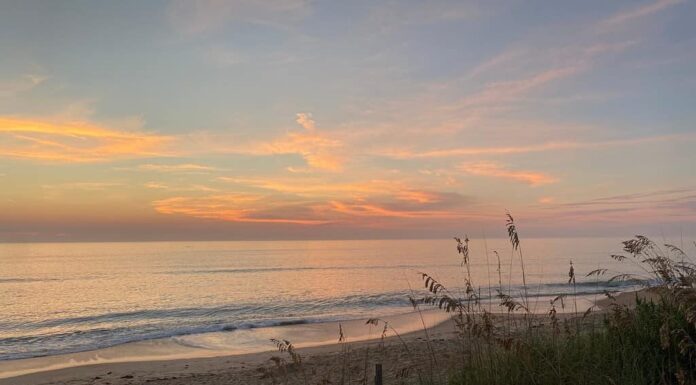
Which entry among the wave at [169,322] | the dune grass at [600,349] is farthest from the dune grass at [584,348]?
the wave at [169,322]

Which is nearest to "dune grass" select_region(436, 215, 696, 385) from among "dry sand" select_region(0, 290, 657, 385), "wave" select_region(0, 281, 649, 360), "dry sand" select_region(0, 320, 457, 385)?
"dry sand" select_region(0, 290, 657, 385)

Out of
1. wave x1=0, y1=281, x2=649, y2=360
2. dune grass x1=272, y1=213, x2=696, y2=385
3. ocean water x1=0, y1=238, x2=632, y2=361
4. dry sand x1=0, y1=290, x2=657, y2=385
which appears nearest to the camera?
dune grass x1=272, y1=213, x2=696, y2=385

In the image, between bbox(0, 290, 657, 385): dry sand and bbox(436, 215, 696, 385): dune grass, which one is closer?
bbox(436, 215, 696, 385): dune grass

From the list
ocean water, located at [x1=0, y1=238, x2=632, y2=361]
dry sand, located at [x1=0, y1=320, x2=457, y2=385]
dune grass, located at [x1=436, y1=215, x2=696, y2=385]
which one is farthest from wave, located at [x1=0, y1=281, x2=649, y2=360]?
dune grass, located at [x1=436, y1=215, x2=696, y2=385]

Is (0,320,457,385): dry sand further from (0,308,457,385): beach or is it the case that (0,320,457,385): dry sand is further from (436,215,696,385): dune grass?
(436,215,696,385): dune grass

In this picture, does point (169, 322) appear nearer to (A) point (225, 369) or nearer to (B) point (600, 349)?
(A) point (225, 369)

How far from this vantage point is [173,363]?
55.1ft

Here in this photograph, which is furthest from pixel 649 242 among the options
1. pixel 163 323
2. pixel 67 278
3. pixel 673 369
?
pixel 67 278

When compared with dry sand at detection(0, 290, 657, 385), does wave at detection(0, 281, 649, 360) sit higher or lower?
lower

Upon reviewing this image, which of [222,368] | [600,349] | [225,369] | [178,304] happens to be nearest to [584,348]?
[600,349]

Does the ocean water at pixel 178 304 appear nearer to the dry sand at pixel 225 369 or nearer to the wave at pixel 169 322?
the wave at pixel 169 322

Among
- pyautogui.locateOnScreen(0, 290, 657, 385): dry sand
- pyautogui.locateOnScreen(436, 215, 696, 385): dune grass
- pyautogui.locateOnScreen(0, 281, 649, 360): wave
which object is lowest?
pyautogui.locateOnScreen(0, 281, 649, 360): wave

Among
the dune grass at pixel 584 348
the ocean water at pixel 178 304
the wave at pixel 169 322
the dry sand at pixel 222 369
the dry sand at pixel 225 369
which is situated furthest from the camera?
the ocean water at pixel 178 304

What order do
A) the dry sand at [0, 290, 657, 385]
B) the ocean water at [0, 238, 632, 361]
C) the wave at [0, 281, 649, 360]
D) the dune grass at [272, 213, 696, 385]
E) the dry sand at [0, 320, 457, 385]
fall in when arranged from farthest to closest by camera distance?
the ocean water at [0, 238, 632, 361] < the wave at [0, 281, 649, 360] < the dry sand at [0, 320, 457, 385] < the dry sand at [0, 290, 657, 385] < the dune grass at [272, 213, 696, 385]
